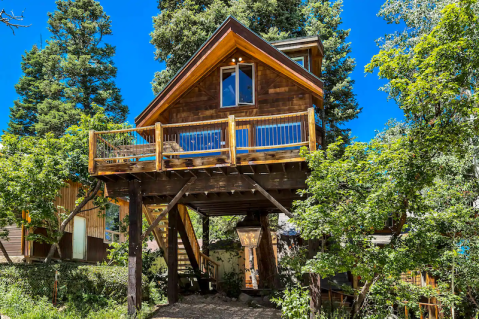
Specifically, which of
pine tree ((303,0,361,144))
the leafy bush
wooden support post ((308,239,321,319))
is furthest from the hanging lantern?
pine tree ((303,0,361,144))

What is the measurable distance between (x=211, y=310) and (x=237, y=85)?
24.7 feet

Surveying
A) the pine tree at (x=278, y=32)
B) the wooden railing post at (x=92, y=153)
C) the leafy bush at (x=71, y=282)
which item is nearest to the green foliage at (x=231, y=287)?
the leafy bush at (x=71, y=282)

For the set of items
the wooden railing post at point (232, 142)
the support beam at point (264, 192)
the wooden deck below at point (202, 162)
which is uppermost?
the wooden railing post at point (232, 142)

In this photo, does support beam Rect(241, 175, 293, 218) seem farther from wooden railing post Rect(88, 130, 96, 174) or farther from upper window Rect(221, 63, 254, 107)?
wooden railing post Rect(88, 130, 96, 174)

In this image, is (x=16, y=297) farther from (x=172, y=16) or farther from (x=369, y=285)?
(x=172, y=16)

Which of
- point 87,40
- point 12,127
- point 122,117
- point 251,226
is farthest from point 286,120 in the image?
point 12,127

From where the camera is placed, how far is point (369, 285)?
11180 mm

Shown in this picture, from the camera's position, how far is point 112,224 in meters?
23.7

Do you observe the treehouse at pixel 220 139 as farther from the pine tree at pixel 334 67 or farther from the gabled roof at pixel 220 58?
the pine tree at pixel 334 67

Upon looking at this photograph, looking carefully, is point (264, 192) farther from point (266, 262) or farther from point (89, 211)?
point (89, 211)

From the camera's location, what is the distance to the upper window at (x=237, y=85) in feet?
49.5

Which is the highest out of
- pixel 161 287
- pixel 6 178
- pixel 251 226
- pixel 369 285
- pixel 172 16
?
Answer: pixel 172 16

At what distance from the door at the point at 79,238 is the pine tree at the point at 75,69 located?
1361 cm

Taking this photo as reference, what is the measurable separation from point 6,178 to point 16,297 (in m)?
3.93
